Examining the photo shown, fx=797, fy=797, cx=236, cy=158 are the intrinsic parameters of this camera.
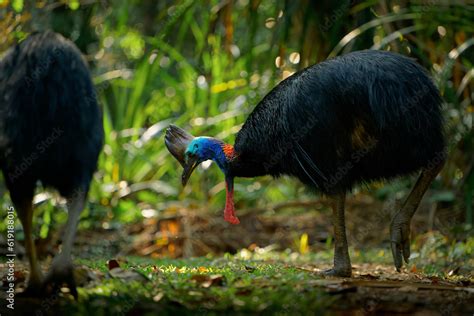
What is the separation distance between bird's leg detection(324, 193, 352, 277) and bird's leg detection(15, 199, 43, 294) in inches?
75.7

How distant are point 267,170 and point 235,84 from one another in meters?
4.27

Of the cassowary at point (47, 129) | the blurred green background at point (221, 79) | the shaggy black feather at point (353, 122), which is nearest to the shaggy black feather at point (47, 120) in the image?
the cassowary at point (47, 129)

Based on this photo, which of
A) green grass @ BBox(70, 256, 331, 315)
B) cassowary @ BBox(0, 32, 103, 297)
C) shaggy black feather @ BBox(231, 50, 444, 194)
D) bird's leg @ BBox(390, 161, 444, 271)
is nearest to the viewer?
green grass @ BBox(70, 256, 331, 315)

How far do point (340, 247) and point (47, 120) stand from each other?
2147 millimetres

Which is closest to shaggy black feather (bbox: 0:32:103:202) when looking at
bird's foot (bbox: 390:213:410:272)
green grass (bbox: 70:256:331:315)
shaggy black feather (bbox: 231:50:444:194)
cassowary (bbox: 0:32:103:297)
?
cassowary (bbox: 0:32:103:297)

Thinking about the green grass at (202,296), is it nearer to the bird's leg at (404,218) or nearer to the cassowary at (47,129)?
the cassowary at (47,129)

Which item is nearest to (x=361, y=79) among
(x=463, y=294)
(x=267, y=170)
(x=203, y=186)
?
(x=267, y=170)

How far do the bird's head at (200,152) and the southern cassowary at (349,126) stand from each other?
400 mm

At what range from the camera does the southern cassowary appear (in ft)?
16.3

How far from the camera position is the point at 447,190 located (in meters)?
8.90

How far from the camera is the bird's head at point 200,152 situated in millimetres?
5676

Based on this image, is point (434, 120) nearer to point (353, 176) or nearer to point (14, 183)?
point (353, 176)

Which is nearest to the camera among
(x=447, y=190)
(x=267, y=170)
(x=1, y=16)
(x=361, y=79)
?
(x=361, y=79)

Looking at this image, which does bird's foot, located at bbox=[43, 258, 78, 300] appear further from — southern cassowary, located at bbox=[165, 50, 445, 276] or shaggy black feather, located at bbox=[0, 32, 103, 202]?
southern cassowary, located at bbox=[165, 50, 445, 276]
